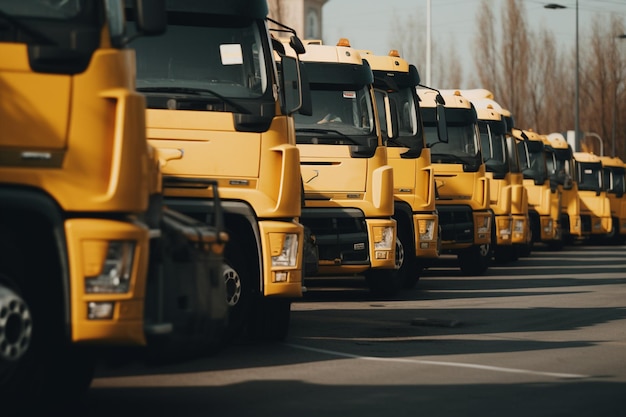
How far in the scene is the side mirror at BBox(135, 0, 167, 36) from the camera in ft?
23.0

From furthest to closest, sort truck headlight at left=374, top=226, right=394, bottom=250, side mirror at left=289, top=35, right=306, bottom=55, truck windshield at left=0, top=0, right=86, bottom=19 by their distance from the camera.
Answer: truck headlight at left=374, top=226, right=394, bottom=250 → side mirror at left=289, top=35, right=306, bottom=55 → truck windshield at left=0, top=0, right=86, bottom=19

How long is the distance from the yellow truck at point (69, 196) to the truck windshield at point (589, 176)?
3408cm

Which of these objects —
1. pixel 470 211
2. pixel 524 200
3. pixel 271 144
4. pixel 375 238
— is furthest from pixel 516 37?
pixel 271 144

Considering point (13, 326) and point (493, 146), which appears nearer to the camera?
point (13, 326)

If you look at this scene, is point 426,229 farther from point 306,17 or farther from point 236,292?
point 306,17

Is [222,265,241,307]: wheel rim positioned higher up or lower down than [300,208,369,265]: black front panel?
lower down

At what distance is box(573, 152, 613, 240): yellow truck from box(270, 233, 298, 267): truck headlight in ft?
93.8

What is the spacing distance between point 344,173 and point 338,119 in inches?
31.3

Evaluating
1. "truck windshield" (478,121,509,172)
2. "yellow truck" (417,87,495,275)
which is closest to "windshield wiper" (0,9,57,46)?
"yellow truck" (417,87,495,275)

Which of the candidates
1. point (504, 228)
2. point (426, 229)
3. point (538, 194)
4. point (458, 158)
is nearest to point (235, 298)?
point (426, 229)

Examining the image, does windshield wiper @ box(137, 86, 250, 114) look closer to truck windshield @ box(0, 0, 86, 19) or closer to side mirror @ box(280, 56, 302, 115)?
side mirror @ box(280, 56, 302, 115)

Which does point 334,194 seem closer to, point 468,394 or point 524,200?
point 468,394

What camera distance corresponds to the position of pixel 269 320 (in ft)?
38.5

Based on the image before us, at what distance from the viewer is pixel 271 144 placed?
10.9 m
